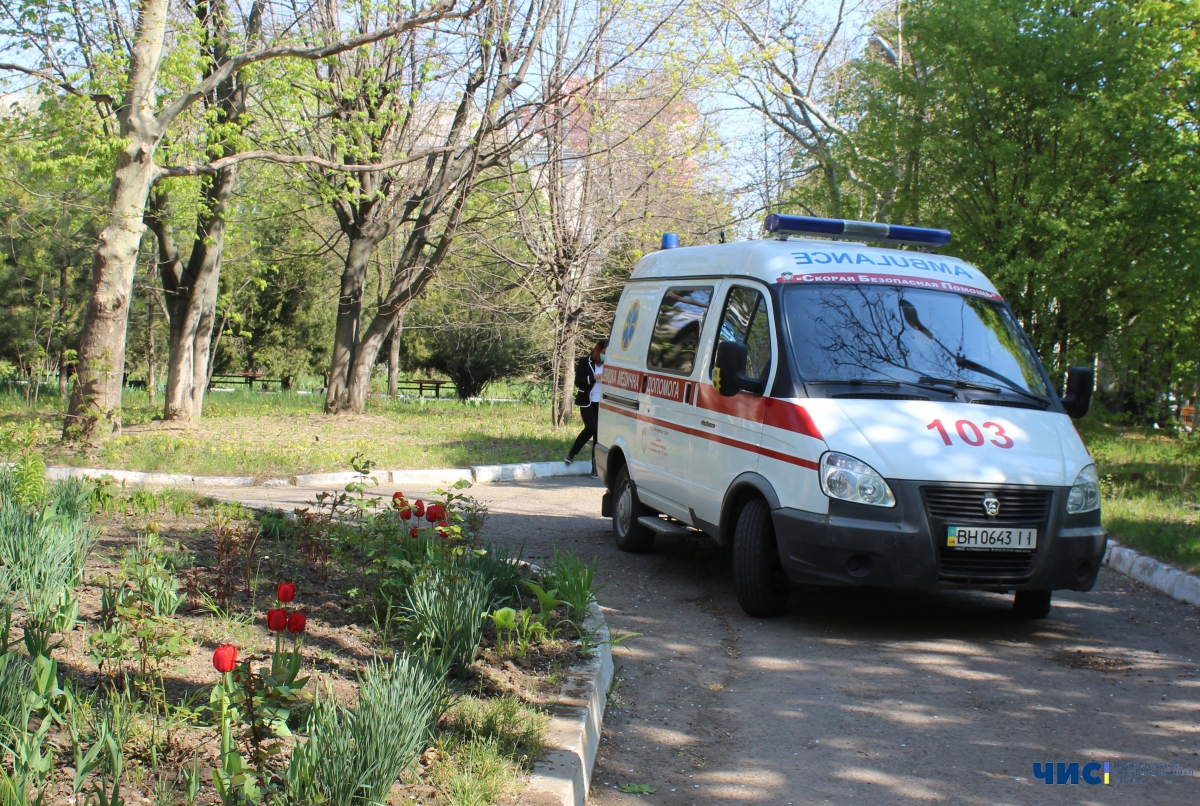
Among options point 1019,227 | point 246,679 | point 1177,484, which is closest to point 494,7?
point 1019,227

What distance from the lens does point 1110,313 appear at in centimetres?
1406

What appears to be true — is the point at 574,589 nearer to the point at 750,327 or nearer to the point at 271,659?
the point at 271,659

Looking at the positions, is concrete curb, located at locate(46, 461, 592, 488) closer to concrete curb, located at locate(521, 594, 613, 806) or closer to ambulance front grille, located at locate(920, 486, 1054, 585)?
concrete curb, located at locate(521, 594, 613, 806)

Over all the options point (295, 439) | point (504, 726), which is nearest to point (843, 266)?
point (504, 726)

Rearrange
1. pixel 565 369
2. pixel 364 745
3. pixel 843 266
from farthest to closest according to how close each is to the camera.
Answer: pixel 565 369, pixel 843 266, pixel 364 745

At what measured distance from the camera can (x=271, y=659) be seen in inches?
167

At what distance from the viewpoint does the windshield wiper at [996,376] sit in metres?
6.74

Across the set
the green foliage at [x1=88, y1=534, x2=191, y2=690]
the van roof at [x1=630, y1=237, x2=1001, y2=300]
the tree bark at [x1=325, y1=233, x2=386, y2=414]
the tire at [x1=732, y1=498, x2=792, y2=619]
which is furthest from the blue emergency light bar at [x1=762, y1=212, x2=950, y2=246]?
the tree bark at [x1=325, y1=233, x2=386, y2=414]

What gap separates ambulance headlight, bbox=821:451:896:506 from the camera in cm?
589

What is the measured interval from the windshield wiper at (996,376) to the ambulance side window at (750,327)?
126cm

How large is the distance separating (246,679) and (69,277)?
98.2ft

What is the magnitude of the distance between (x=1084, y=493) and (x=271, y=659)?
4752mm

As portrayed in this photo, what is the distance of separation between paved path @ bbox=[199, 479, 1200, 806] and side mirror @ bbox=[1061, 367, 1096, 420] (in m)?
1.42

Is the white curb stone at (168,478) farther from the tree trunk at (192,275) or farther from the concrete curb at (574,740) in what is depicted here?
the concrete curb at (574,740)
